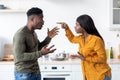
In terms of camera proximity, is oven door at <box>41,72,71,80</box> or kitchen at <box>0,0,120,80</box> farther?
kitchen at <box>0,0,120,80</box>

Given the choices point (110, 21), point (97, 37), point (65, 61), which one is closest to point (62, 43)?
point (65, 61)

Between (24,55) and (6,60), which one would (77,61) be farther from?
(24,55)

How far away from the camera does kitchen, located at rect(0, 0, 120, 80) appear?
481 cm

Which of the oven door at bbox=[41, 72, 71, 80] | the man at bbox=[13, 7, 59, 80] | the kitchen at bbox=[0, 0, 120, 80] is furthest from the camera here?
the kitchen at bbox=[0, 0, 120, 80]

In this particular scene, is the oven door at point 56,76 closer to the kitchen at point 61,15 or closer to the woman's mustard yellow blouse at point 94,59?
the kitchen at point 61,15

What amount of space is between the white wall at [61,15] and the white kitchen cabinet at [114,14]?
8.9 inches

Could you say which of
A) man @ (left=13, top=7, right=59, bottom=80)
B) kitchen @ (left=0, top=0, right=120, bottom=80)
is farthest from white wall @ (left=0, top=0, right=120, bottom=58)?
man @ (left=13, top=7, right=59, bottom=80)

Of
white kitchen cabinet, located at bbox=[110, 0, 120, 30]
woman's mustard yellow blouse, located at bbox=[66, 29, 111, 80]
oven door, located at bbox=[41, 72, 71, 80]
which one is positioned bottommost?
oven door, located at bbox=[41, 72, 71, 80]

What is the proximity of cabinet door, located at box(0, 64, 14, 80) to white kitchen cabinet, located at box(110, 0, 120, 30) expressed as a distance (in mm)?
1783

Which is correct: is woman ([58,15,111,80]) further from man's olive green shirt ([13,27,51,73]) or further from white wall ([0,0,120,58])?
white wall ([0,0,120,58])

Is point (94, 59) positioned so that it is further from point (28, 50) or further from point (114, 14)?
point (114, 14)

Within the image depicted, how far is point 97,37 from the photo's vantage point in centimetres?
281

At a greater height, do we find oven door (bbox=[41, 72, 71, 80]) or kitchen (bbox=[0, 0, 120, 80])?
kitchen (bbox=[0, 0, 120, 80])

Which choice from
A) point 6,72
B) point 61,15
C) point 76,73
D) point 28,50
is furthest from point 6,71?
point 28,50
